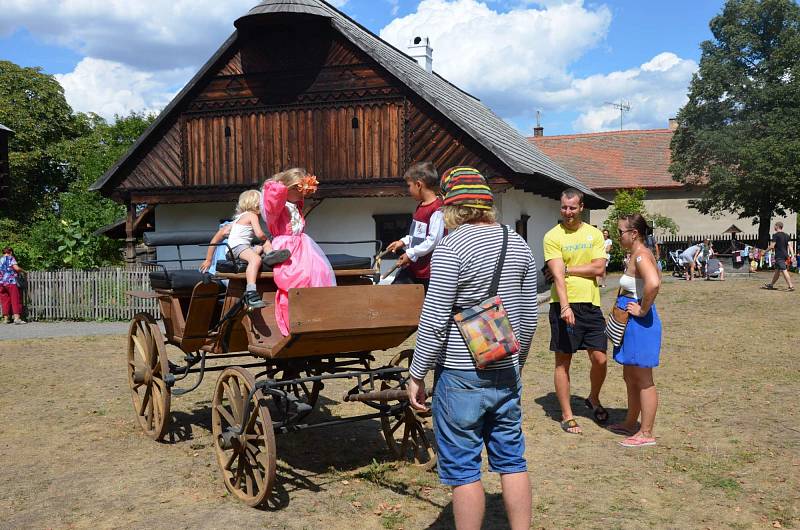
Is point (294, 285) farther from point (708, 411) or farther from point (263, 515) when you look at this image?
point (708, 411)

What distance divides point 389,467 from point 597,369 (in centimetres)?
217

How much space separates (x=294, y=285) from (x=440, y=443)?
175 cm

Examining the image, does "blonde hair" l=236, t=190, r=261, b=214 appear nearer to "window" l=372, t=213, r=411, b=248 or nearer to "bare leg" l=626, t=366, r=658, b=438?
"bare leg" l=626, t=366, r=658, b=438

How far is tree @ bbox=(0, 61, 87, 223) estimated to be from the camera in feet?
141

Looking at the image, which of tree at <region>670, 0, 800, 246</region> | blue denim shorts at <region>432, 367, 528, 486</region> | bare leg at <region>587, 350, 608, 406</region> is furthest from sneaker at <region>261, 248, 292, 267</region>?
tree at <region>670, 0, 800, 246</region>

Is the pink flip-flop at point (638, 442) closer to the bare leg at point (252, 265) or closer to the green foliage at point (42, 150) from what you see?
the bare leg at point (252, 265)

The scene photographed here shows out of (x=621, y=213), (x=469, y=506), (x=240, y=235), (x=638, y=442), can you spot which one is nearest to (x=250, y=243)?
(x=240, y=235)

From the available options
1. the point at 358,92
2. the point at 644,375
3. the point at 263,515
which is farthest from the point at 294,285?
the point at 358,92

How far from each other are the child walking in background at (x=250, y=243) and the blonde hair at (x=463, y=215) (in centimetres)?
163

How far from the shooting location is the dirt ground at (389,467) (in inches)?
179

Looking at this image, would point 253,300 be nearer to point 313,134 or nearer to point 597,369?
point 597,369

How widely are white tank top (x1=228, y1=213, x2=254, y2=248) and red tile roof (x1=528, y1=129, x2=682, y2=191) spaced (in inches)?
1491

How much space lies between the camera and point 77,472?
5609 millimetres

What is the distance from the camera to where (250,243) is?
17.8 feet
